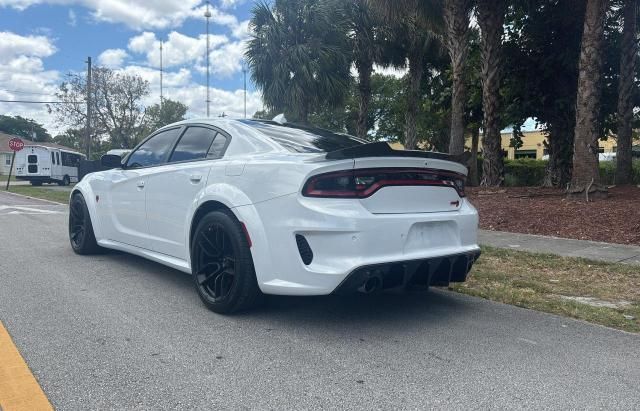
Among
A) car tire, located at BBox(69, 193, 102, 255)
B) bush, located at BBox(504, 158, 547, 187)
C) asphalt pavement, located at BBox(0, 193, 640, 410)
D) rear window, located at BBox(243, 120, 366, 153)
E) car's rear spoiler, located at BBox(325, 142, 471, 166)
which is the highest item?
rear window, located at BBox(243, 120, 366, 153)

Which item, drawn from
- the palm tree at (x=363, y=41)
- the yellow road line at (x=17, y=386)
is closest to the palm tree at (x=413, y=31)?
the palm tree at (x=363, y=41)

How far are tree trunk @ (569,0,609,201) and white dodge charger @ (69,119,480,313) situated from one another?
686 centimetres

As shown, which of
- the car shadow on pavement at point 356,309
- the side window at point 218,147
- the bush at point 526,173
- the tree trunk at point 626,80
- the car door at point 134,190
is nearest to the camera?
the car shadow on pavement at point 356,309

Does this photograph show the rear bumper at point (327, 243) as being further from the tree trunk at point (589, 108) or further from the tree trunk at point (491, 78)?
the tree trunk at point (491, 78)

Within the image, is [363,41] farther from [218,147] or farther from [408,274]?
[408,274]

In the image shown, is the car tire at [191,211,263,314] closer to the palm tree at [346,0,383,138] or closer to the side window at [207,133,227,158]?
the side window at [207,133,227,158]

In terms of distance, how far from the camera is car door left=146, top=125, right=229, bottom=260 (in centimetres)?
456

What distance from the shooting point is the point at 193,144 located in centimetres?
495

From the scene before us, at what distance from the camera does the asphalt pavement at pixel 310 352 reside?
278cm

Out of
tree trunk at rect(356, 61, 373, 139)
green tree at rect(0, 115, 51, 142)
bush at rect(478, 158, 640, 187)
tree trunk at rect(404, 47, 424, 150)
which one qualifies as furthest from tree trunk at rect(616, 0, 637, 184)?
green tree at rect(0, 115, 51, 142)

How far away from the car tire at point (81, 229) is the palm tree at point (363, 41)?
45.8 ft

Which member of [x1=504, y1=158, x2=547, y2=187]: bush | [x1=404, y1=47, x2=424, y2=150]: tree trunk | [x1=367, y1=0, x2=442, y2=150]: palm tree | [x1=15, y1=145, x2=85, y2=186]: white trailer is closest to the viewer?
[x1=367, y1=0, x2=442, y2=150]: palm tree

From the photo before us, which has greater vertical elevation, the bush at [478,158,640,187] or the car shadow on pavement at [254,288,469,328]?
the bush at [478,158,640,187]

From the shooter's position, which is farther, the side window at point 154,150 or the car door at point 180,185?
the side window at point 154,150
